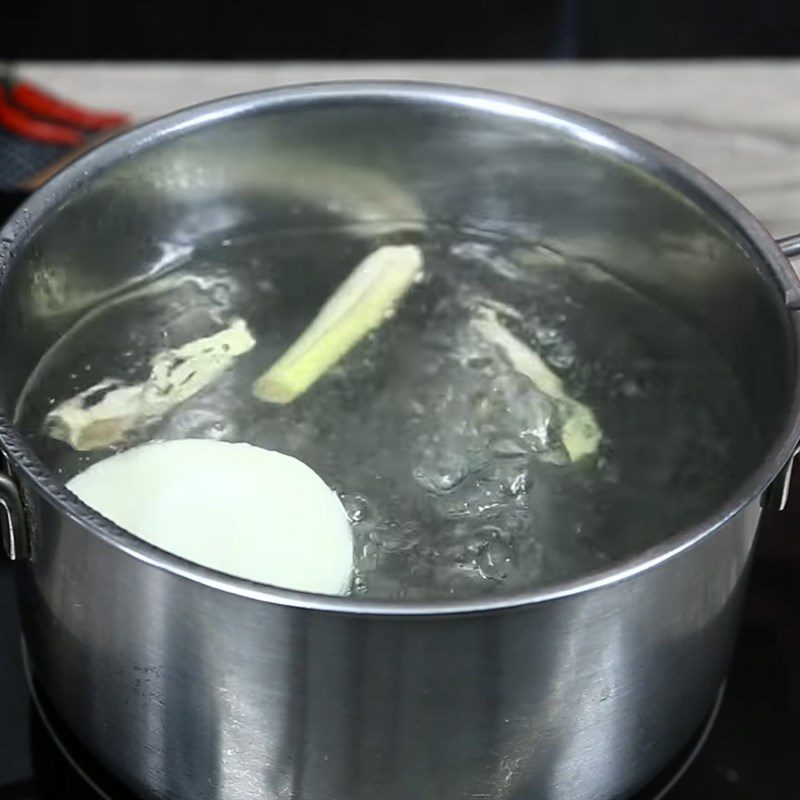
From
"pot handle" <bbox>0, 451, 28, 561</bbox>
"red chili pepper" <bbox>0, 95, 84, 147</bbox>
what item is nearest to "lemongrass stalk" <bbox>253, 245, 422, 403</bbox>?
"pot handle" <bbox>0, 451, 28, 561</bbox>

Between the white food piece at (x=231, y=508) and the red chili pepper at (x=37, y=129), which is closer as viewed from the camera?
the white food piece at (x=231, y=508)

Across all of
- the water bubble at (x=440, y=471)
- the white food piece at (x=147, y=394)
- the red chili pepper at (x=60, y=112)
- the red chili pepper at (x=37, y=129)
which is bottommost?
the water bubble at (x=440, y=471)

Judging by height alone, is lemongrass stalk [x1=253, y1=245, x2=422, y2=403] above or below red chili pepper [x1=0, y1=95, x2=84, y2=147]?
below

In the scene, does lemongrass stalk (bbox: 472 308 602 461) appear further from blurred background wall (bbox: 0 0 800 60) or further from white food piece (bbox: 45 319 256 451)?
blurred background wall (bbox: 0 0 800 60)

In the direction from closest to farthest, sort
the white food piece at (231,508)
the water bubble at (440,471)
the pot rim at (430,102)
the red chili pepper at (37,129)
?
the pot rim at (430,102)
the white food piece at (231,508)
the water bubble at (440,471)
the red chili pepper at (37,129)

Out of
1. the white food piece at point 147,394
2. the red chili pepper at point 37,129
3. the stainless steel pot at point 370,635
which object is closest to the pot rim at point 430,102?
the stainless steel pot at point 370,635

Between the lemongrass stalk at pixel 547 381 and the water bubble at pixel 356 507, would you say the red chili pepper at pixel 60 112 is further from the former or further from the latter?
the water bubble at pixel 356 507

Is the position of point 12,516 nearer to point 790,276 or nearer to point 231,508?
point 231,508

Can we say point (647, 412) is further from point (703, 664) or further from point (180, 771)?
point (180, 771)
